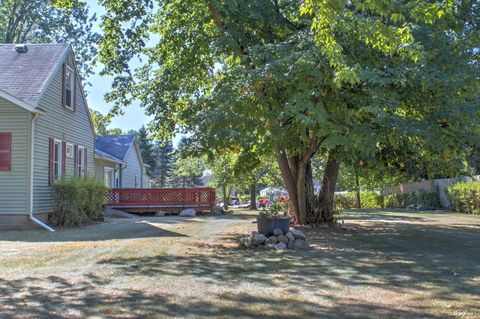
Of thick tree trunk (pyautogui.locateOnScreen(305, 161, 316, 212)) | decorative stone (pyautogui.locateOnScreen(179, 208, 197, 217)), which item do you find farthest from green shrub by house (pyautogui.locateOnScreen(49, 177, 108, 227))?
thick tree trunk (pyautogui.locateOnScreen(305, 161, 316, 212))

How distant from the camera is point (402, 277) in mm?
6383

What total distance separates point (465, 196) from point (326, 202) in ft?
33.8

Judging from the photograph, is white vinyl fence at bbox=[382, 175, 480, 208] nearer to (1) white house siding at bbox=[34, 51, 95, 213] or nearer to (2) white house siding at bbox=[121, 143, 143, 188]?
(1) white house siding at bbox=[34, 51, 95, 213]

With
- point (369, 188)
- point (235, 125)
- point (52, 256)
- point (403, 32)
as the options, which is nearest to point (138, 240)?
point (52, 256)

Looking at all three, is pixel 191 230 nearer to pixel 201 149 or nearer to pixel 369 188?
pixel 201 149

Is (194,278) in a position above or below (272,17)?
below

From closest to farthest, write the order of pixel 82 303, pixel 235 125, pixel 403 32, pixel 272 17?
pixel 82 303, pixel 403 32, pixel 235 125, pixel 272 17

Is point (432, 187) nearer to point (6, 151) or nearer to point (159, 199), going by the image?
point (159, 199)

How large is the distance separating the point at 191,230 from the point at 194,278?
676 cm

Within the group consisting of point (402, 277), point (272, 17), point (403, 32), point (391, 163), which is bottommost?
point (402, 277)

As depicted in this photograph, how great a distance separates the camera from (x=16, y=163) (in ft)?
44.5

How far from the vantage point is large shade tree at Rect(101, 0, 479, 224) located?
6047mm

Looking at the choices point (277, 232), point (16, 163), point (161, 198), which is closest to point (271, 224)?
point (277, 232)

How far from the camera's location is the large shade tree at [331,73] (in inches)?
238
